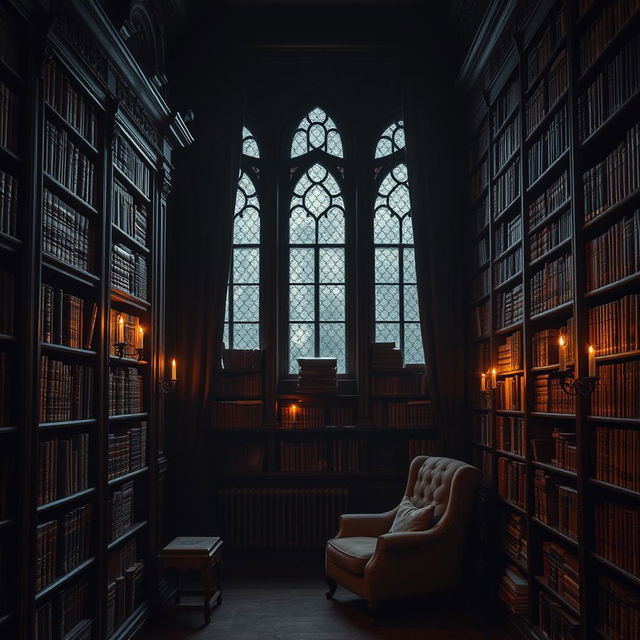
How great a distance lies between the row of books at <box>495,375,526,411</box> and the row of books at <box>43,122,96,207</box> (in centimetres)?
284

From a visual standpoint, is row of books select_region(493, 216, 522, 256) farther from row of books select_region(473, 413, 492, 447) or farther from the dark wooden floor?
the dark wooden floor

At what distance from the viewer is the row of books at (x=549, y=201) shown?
4.03 m

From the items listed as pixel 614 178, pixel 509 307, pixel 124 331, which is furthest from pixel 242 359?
pixel 614 178

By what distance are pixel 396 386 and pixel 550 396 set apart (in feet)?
8.14

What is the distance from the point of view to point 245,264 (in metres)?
7.09

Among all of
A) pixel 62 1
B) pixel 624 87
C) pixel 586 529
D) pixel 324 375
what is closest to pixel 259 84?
pixel 324 375

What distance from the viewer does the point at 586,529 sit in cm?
361

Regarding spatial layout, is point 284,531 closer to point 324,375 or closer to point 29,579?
point 324,375

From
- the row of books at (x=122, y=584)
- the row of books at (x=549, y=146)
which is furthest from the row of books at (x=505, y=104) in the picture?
the row of books at (x=122, y=584)

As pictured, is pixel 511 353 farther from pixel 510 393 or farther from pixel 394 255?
pixel 394 255

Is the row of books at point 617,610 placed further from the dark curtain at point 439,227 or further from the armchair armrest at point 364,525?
the dark curtain at point 439,227

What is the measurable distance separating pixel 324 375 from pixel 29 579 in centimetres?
359

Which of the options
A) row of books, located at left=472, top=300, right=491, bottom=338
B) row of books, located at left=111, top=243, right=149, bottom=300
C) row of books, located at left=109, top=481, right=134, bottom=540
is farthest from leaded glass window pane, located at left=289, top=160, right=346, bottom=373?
row of books, located at left=109, top=481, right=134, bottom=540

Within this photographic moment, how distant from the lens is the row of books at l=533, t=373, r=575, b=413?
402 centimetres
